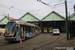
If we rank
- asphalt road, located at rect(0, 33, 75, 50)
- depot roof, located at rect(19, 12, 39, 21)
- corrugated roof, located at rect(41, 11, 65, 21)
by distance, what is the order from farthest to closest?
depot roof, located at rect(19, 12, 39, 21) < corrugated roof, located at rect(41, 11, 65, 21) < asphalt road, located at rect(0, 33, 75, 50)

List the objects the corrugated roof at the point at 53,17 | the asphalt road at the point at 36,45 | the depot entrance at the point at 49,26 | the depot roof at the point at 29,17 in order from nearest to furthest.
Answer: the asphalt road at the point at 36,45, the corrugated roof at the point at 53,17, the depot roof at the point at 29,17, the depot entrance at the point at 49,26

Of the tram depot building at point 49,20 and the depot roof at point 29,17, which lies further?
the depot roof at point 29,17

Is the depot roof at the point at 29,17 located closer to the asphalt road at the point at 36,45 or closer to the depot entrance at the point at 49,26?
the depot entrance at the point at 49,26

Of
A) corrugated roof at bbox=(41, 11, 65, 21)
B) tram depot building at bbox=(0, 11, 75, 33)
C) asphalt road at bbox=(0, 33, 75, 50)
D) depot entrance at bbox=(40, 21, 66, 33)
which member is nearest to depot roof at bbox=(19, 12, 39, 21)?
tram depot building at bbox=(0, 11, 75, 33)

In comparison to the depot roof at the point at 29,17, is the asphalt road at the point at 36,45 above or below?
below

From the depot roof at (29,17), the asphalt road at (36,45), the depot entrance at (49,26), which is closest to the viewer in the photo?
the asphalt road at (36,45)

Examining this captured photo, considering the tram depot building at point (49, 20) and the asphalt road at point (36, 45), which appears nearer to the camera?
the asphalt road at point (36, 45)

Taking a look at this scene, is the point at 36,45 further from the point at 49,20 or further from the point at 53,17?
the point at 53,17

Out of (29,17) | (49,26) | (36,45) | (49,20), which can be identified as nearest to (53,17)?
(49,20)

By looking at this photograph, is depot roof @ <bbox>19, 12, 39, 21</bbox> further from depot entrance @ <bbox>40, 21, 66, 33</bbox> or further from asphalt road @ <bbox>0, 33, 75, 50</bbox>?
asphalt road @ <bbox>0, 33, 75, 50</bbox>

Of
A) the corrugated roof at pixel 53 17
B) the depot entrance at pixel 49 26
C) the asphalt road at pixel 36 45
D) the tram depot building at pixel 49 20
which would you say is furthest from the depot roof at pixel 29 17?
the asphalt road at pixel 36 45

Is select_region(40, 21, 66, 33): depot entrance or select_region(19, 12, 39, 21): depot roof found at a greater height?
select_region(19, 12, 39, 21): depot roof

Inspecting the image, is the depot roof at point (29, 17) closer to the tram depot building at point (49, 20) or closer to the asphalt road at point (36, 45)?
the tram depot building at point (49, 20)

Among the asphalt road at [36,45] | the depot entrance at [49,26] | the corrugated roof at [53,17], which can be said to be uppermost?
the corrugated roof at [53,17]
